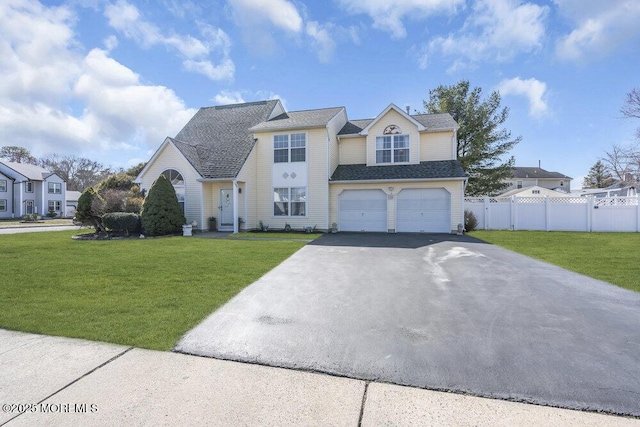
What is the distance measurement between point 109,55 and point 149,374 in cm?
1392

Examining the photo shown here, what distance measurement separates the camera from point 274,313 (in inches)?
189

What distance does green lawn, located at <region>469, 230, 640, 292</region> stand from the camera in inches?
274

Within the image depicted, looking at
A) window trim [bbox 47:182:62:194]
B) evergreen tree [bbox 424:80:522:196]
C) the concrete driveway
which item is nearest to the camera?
the concrete driveway

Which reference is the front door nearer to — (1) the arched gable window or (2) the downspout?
(2) the downspout

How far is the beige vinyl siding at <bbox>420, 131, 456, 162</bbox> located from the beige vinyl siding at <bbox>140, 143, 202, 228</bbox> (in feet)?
43.2

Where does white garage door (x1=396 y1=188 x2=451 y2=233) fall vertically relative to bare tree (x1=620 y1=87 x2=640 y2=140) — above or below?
below

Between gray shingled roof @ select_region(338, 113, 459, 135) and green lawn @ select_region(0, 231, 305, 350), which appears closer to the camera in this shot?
green lawn @ select_region(0, 231, 305, 350)

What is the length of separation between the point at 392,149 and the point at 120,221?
15.3 meters

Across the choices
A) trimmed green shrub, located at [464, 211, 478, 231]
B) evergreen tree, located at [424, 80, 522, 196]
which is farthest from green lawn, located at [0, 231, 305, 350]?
evergreen tree, located at [424, 80, 522, 196]

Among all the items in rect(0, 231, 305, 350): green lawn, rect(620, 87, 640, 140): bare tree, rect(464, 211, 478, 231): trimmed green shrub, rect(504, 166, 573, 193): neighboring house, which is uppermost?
rect(620, 87, 640, 140): bare tree

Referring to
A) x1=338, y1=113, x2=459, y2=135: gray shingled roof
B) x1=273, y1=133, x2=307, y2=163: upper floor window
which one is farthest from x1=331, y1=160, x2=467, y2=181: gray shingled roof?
x1=273, y1=133, x2=307, y2=163: upper floor window

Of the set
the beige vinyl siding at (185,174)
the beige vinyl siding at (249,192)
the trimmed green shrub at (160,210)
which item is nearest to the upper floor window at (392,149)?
the beige vinyl siding at (249,192)

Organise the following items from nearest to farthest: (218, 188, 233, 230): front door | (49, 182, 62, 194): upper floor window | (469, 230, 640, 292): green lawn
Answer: (469, 230, 640, 292): green lawn → (218, 188, 233, 230): front door → (49, 182, 62, 194): upper floor window

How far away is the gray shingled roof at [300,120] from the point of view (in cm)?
1686
